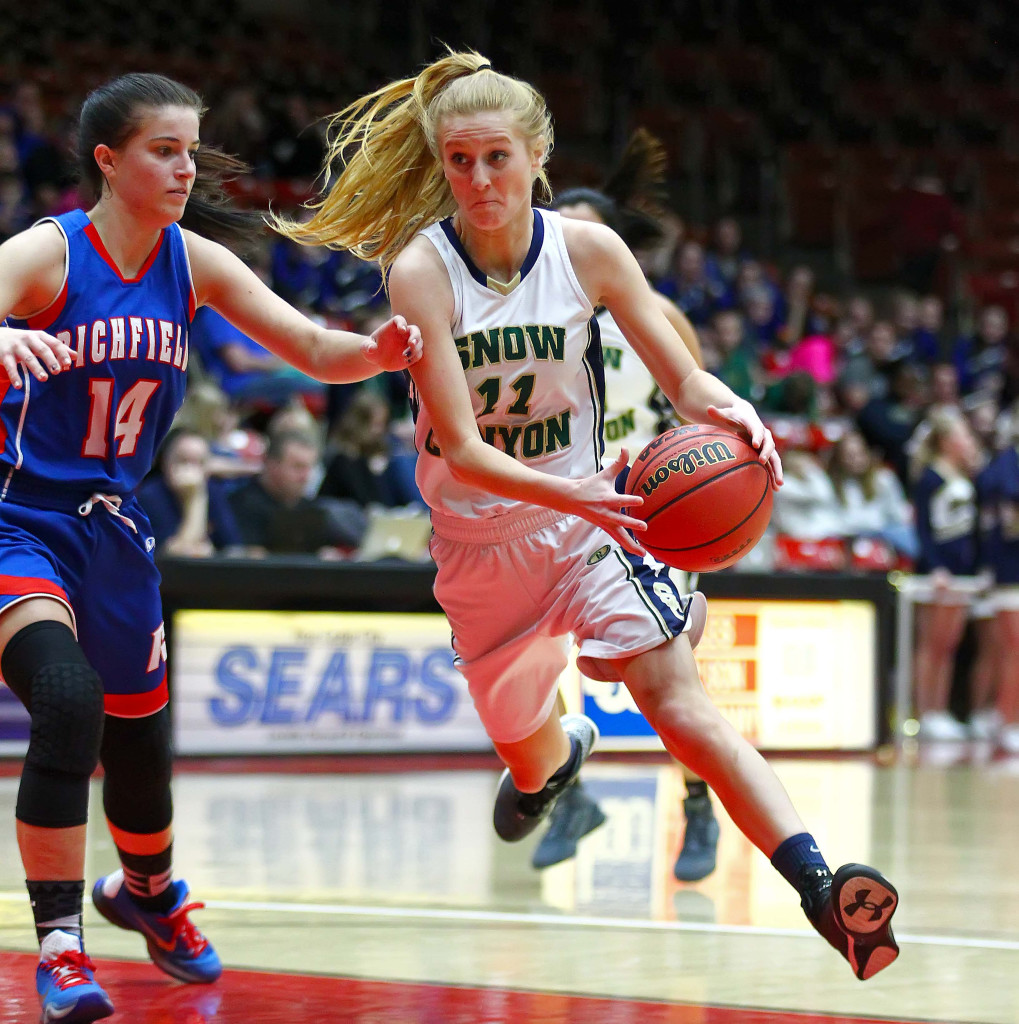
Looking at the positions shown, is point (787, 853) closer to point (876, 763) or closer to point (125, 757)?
point (125, 757)

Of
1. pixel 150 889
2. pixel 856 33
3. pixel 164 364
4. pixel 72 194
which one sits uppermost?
pixel 856 33

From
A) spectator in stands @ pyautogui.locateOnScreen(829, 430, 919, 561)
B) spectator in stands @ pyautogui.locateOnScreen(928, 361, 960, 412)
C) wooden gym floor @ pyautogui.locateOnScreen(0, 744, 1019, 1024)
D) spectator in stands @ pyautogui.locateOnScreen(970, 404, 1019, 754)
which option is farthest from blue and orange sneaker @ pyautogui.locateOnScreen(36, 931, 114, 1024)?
spectator in stands @ pyautogui.locateOnScreen(928, 361, 960, 412)

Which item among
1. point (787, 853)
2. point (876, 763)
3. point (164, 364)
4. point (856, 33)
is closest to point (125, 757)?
point (164, 364)

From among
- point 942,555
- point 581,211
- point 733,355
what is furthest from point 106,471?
point 733,355

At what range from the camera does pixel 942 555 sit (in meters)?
9.62

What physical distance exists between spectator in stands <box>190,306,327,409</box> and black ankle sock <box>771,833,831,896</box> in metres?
6.83

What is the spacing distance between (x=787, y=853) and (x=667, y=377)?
3.34 feet

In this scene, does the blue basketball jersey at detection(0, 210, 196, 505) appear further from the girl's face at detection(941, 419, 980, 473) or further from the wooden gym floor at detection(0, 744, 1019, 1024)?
the girl's face at detection(941, 419, 980, 473)

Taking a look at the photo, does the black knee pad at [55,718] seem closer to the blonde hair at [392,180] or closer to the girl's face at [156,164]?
the girl's face at [156,164]

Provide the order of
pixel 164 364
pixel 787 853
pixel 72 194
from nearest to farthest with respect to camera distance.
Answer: pixel 787 853, pixel 164 364, pixel 72 194

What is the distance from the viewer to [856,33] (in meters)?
18.2

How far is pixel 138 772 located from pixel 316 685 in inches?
162

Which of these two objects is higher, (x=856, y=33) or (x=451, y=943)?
(x=856, y=33)

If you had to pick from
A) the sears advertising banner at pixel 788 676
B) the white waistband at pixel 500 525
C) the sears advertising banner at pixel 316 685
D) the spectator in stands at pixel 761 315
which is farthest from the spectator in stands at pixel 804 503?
the white waistband at pixel 500 525
